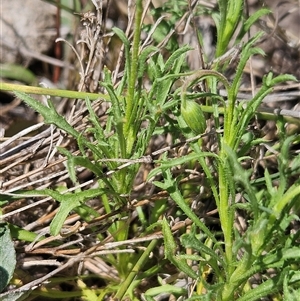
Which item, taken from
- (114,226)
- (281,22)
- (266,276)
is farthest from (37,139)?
(281,22)

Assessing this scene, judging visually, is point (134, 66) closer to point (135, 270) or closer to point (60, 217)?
point (60, 217)

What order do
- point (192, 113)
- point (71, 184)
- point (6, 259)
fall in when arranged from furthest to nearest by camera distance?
1. point (71, 184)
2. point (6, 259)
3. point (192, 113)

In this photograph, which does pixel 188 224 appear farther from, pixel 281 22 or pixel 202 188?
pixel 281 22

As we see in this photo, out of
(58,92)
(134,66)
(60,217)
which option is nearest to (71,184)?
(58,92)

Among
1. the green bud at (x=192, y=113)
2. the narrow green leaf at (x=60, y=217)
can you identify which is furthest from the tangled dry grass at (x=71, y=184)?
the green bud at (x=192, y=113)

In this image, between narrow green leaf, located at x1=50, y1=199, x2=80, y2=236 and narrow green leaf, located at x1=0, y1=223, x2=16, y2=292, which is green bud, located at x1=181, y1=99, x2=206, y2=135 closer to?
narrow green leaf, located at x1=50, y1=199, x2=80, y2=236

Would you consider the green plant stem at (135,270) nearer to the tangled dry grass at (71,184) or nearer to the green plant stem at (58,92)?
the tangled dry grass at (71,184)

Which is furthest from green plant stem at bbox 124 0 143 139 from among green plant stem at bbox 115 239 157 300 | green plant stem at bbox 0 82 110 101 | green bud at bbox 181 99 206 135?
green plant stem at bbox 115 239 157 300

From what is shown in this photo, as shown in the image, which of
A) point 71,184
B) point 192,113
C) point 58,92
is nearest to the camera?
point 192,113

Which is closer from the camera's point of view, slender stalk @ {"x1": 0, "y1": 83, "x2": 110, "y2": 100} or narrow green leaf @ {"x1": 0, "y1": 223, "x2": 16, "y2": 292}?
narrow green leaf @ {"x1": 0, "y1": 223, "x2": 16, "y2": 292}
